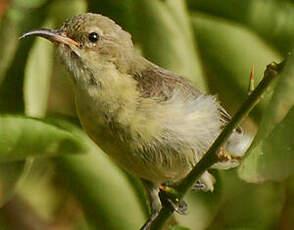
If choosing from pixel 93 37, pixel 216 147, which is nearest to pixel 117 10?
pixel 93 37

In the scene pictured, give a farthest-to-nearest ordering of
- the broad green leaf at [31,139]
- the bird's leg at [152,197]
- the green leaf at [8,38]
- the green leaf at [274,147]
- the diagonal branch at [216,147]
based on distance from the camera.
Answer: the bird's leg at [152,197] < the green leaf at [8,38] < the broad green leaf at [31,139] < the diagonal branch at [216,147] < the green leaf at [274,147]

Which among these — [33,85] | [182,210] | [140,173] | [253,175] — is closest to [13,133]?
[33,85]

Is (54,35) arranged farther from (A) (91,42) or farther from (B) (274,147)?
(B) (274,147)

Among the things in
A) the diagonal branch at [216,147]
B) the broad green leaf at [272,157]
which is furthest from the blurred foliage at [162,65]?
the broad green leaf at [272,157]

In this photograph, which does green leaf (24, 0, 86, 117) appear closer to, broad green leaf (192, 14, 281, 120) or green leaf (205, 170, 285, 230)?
broad green leaf (192, 14, 281, 120)

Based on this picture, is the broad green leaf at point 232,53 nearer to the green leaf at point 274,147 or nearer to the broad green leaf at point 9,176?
the broad green leaf at point 9,176


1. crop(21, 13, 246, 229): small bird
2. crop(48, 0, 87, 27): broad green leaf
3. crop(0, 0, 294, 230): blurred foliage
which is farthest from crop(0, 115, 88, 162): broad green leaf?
crop(48, 0, 87, 27): broad green leaf
